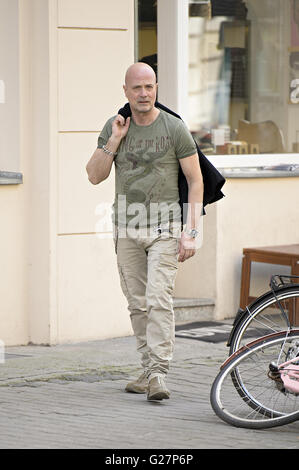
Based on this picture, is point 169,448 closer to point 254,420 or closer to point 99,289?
point 254,420

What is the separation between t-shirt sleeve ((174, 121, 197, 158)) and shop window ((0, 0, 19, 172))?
2345 millimetres

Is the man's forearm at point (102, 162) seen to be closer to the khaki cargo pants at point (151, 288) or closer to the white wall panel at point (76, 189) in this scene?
the khaki cargo pants at point (151, 288)

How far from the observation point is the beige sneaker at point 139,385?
6.96 metres

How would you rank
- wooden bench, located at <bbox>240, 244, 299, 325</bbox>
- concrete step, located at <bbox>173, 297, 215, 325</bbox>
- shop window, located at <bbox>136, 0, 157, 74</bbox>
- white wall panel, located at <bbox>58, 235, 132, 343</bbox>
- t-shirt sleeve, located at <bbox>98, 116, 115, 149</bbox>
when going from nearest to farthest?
t-shirt sleeve, located at <bbox>98, 116, 115, 149</bbox>
white wall panel, located at <bbox>58, 235, 132, 343</bbox>
wooden bench, located at <bbox>240, 244, 299, 325</bbox>
concrete step, located at <bbox>173, 297, 215, 325</bbox>
shop window, located at <bbox>136, 0, 157, 74</bbox>

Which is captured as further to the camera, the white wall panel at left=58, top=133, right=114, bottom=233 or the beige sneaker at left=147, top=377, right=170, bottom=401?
the white wall panel at left=58, top=133, right=114, bottom=233

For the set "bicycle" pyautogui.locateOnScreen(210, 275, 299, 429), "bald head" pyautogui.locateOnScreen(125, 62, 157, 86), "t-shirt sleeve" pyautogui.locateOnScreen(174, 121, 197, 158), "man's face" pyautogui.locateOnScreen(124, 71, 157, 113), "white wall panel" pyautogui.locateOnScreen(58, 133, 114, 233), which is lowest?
"bicycle" pyautogui.locateOnScreen(210, 275, 299, 429)

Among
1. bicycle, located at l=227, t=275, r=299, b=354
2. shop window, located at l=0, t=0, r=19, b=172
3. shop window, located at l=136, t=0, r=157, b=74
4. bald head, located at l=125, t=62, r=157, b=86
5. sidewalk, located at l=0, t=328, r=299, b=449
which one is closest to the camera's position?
sidewalk, located at l=0, t=328, r=299, b=449

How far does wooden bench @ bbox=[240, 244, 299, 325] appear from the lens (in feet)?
31.4

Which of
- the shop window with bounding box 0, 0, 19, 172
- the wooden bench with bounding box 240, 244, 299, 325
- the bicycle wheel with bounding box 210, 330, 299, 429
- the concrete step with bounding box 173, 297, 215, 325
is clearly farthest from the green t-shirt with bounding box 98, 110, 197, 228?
the concrete step with bounding box 173, 297, 215, 325

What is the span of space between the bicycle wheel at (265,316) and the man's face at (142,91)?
50.1 inches

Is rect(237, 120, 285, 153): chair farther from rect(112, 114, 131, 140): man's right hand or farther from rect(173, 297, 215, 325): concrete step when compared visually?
rect(112, 114, 131, 140): man's right hand

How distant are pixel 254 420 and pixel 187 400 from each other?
907 mm
